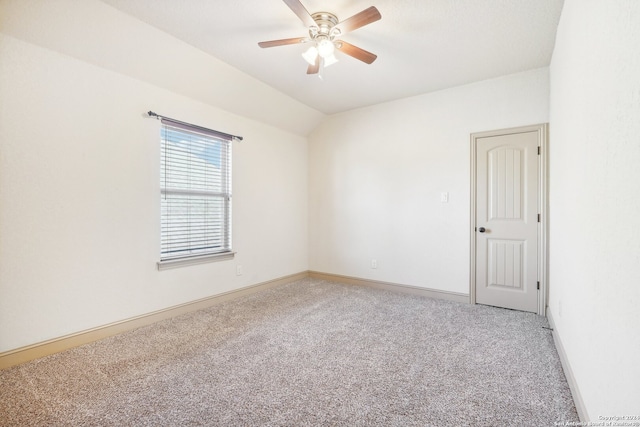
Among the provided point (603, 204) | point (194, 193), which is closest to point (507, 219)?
point (603, 204)

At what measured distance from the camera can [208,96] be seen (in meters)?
3.34

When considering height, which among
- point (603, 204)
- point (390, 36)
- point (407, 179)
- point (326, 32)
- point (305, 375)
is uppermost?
point (390, 36)

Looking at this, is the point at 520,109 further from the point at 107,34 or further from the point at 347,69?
the point at 107,34

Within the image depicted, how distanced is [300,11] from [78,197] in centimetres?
229

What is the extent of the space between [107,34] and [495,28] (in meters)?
3.18

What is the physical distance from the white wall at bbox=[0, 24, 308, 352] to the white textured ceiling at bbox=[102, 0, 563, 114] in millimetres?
735

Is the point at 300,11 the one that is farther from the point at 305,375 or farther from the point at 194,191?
the point at 305,375

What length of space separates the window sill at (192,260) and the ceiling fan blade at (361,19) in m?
2.70

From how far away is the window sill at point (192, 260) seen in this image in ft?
9.96

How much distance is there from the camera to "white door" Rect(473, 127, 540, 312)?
3172mm

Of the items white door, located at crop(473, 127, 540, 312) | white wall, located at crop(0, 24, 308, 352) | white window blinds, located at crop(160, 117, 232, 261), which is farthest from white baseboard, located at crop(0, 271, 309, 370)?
white door, located at crop(473, 127, 540, 312)

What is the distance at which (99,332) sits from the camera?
2.55m

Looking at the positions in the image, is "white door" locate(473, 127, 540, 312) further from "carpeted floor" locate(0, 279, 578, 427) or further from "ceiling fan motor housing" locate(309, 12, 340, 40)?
"ceiling fan motor housing" locate(309, 12, 340, 40)

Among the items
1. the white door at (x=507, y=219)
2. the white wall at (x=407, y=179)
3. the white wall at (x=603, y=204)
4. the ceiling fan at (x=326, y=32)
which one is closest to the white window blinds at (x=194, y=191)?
the ceiling fan at (x=326, y=32)
